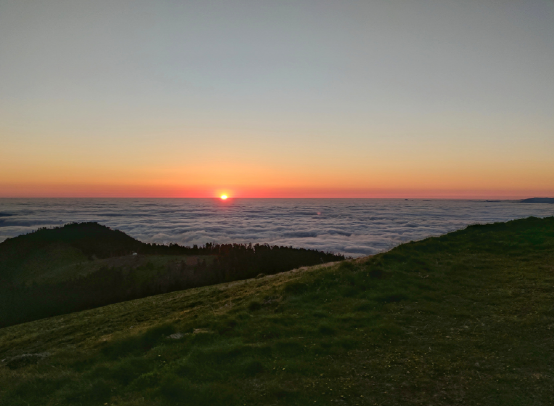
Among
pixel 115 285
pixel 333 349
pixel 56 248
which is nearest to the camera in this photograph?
pixel 333 349

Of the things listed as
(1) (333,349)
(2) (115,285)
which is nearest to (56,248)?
(2) (115,285)

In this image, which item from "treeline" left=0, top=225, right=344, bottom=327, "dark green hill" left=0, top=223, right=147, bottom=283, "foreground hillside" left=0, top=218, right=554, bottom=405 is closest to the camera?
"foreground hillside" left=0, top=218, right=554, bottom=405

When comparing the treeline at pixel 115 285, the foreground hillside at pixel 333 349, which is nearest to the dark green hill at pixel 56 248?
the treeline at pixel 115 285

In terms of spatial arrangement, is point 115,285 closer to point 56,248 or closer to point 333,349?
point 56,248

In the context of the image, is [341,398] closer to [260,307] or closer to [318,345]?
[318,345]

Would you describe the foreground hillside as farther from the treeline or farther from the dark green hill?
the dark green hill

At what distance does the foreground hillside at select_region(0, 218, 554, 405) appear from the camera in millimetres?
7363

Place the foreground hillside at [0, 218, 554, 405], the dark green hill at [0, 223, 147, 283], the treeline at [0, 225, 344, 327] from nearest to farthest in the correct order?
the foreground hillside at [0, 218, 554, 405] < the treeline at [0, 225, 344, 327] < the dark green hill at [0, 223, 147, 283]

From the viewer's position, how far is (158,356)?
9523mm

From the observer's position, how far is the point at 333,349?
9.27 m

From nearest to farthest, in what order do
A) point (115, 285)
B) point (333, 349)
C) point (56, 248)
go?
point (333, 349), point (115, 285), point (56, 248)

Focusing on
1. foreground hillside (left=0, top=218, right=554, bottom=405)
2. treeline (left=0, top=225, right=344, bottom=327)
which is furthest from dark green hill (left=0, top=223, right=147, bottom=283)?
foreground hillside (left=0, top=218, right=554, bottom=405)

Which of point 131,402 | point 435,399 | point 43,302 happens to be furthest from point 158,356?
point 43,302

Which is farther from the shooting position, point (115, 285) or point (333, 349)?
point (115, 285)
